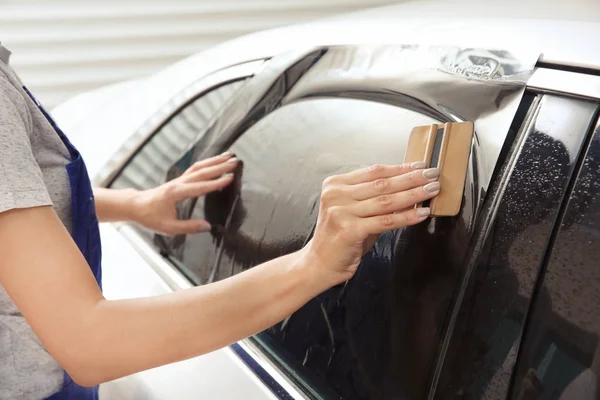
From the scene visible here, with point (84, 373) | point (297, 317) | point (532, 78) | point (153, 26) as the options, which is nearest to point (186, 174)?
point (297, 317)

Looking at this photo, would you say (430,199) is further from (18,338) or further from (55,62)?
(55,62)

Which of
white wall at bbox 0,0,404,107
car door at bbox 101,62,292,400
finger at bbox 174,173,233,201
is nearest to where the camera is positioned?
car door at bbox 101,62,292,400

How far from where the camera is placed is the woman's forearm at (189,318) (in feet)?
2.73

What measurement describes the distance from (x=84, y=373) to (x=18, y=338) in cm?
21

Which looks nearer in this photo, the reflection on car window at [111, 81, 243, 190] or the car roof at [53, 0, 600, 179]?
the car roof at [53, 0, 600, 179]

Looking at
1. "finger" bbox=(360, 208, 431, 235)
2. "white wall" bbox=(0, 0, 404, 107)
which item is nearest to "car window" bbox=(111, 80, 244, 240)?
"finger" bbox=(360, 208, 431, 235)

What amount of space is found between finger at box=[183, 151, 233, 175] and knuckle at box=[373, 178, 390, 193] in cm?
64

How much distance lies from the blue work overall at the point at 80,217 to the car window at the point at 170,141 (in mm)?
517

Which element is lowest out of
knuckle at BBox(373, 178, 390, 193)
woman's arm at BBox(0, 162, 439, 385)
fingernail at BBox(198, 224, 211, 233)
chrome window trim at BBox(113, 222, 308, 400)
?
chrome window trim at BBox(113, 222, 308, 400)

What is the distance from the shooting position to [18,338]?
0.99 metres

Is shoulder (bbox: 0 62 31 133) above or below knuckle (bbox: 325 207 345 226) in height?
above

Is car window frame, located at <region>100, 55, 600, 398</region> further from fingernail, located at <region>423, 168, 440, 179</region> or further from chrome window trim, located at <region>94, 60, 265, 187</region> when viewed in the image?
fingernail, located at <region>423, 168, 440, 179</region>

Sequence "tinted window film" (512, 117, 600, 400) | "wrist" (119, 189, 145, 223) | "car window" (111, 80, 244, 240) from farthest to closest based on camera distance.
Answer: "car window" (111, 80, 244, 240) → "wrist" (119, 189, 145, 223) → "tinted window film" (512, 117, 600, 400)

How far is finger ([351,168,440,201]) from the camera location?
83 cm
